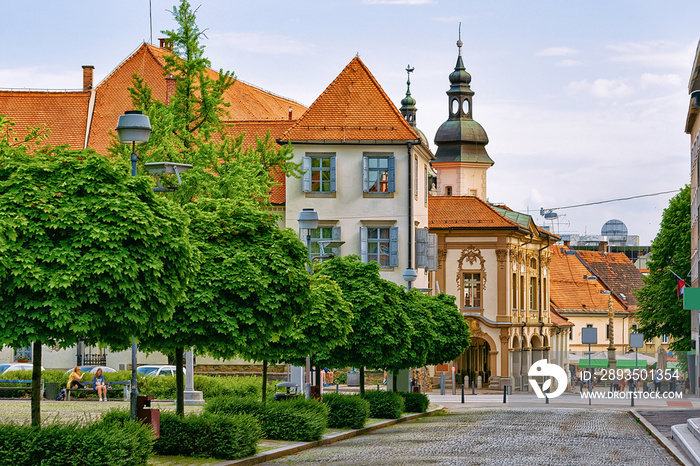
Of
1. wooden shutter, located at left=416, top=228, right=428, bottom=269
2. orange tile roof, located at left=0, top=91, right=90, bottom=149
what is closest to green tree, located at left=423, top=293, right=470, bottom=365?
wooden shutter, located at left=416, top=228, right=428, bottom=269

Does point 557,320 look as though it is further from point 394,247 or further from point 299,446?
point 299,446

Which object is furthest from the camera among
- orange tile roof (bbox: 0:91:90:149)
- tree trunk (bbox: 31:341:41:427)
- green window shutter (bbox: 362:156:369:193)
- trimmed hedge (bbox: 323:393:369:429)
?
orange tile roof (bbox: 0:91:90:149)

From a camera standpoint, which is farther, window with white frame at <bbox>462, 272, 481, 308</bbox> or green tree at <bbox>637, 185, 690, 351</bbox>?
window with white frame at <bbox>462, 272, 481, 308</bbox>

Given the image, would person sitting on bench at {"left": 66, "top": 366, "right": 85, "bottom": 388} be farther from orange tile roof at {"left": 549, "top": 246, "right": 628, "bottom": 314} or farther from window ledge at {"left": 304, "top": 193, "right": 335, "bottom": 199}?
orange tile roof at {"left": 549, "top": 246, "right": 628, "bottom": 314}

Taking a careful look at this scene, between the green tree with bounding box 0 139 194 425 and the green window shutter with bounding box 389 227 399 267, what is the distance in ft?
123

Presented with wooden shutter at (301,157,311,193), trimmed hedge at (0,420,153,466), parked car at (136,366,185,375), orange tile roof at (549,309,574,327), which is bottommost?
parked car at (136,366,185,375)

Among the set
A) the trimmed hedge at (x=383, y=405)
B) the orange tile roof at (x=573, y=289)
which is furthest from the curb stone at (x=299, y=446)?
A: the orange tile roof at (x=573, y=289)

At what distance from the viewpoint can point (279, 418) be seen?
24.0 m

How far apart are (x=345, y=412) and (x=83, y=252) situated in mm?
14212

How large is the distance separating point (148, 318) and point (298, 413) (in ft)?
29.5

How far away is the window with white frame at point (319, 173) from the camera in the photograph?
54.1 meters

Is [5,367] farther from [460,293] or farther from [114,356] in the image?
[460,293]

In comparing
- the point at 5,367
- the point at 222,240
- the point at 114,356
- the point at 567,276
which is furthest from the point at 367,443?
the point at 567,276

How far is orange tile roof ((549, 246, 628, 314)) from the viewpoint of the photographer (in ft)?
342
